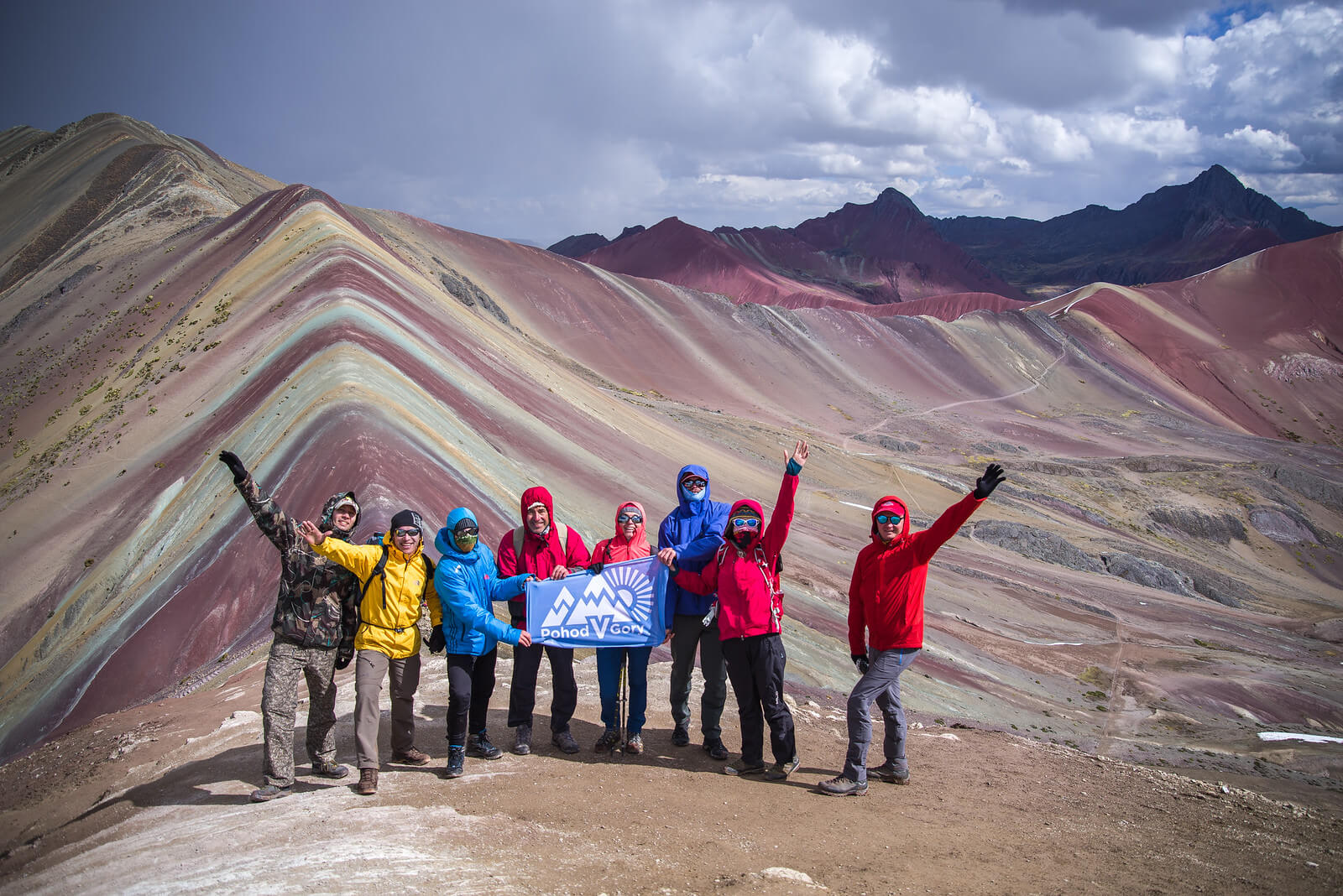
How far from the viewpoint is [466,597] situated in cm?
512

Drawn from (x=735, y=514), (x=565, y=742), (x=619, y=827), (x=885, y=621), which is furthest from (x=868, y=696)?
(x=565, y=742)

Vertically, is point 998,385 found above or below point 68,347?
above

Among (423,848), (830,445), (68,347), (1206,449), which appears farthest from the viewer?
(1206,449)

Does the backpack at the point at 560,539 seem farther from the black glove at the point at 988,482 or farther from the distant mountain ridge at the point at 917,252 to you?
the distant mountain ridge at the point at 917,252

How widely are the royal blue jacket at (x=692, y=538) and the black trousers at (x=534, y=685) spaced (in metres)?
0.77

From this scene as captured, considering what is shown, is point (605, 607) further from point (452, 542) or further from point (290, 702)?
point (290, 702)

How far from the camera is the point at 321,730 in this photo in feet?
17.0

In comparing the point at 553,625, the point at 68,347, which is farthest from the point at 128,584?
the point at 68,347

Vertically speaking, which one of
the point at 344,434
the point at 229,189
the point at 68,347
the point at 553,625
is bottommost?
the point at 553,625

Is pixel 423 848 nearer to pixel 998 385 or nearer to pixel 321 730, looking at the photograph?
pixel 321 730

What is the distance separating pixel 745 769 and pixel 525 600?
181cm

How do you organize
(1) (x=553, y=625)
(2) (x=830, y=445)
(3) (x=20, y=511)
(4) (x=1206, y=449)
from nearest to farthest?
(1) (x=553, y=625) < (3) (x=20, y=511) < (2) (x=830, y=445) < (4) (x=1206, y=449)

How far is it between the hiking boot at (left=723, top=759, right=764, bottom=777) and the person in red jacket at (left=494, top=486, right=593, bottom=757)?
1046 millimetres

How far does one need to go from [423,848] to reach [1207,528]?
115 feet
